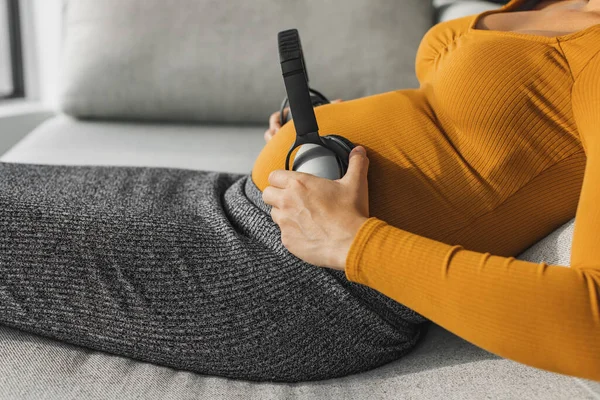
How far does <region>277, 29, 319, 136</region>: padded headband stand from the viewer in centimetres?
70

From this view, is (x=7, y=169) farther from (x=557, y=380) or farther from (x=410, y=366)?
(x=557, y=380)

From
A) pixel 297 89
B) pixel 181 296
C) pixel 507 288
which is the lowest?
pixel 181 296

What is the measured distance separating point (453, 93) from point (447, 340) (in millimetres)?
341

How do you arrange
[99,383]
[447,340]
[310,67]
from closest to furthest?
[99,383] < [447,340] < [310,67]

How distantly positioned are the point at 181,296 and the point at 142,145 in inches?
34.3

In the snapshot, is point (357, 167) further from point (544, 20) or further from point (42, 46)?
point (42, 46)

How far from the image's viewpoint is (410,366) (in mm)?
776

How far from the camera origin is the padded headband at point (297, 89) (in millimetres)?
701

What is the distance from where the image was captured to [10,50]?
84.7 inches

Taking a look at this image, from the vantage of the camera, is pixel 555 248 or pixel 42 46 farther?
pixel 42 46

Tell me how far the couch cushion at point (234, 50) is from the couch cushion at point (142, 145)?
8cm

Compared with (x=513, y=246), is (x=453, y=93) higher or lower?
higher

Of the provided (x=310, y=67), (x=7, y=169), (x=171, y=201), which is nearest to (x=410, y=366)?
(x=171, y=201)

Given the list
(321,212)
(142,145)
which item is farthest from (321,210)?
(142,145)
